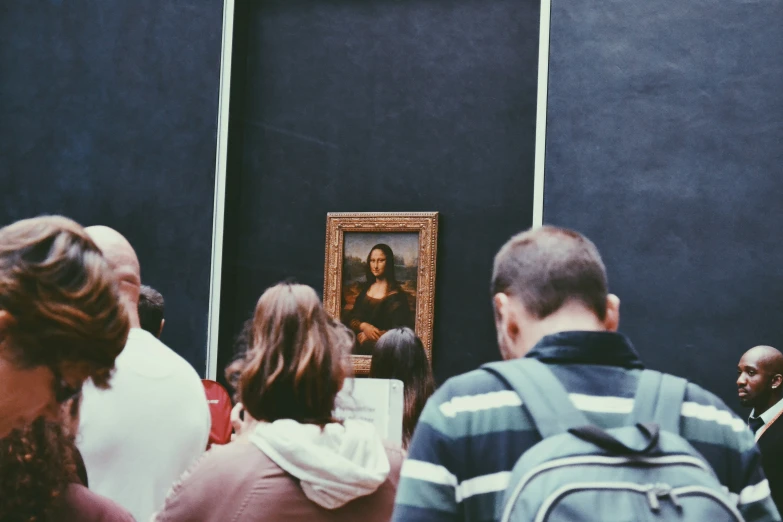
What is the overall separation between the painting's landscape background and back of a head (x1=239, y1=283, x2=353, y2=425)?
6.36 meters

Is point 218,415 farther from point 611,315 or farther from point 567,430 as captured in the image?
point 567,430

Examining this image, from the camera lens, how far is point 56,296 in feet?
5.48

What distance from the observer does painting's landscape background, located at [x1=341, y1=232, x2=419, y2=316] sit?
9422mm

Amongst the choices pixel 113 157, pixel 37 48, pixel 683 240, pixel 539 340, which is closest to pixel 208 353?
pixel 113 157

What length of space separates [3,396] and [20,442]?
0.52ft

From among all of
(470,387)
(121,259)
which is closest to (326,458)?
(470,387)

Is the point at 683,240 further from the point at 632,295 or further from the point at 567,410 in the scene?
the point at 567,410

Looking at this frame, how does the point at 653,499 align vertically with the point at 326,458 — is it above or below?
above

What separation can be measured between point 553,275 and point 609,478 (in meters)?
0.48

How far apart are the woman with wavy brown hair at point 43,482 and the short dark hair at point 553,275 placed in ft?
3.04

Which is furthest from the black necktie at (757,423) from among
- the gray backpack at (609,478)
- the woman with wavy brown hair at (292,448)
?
the gray backpack at (609,478)

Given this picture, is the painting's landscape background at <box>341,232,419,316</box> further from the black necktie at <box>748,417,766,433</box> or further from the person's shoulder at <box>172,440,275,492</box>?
the person's shoulder at <box>172,440,275,492</box>

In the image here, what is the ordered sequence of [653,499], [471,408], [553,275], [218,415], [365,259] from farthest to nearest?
1. [365,259]
2. [218,415]
3. [553,275]
4. [471,408]
5. [653,499]

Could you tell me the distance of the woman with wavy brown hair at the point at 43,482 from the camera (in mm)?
1821
